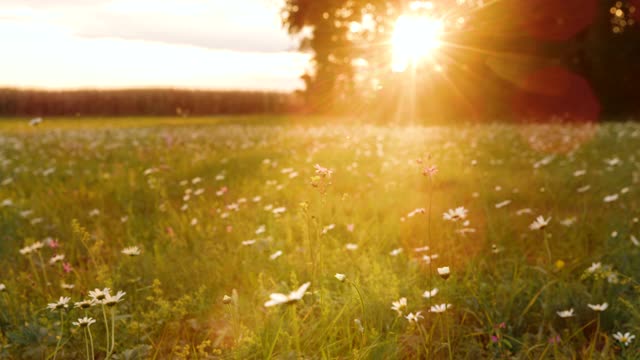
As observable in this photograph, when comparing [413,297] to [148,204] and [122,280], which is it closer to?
[122,280]

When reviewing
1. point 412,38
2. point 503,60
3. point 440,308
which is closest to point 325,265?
point 440,308

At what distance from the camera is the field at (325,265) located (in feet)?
8.45

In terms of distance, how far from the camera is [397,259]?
3811 mm

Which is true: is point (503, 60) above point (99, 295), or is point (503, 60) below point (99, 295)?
above

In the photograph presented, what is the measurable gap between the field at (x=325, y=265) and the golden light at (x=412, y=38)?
458 inches

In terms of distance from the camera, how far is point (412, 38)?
61.7ft

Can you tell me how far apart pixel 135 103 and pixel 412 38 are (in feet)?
109

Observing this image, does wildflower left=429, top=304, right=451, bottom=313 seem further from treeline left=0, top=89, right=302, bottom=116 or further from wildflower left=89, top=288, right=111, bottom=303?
treeline left=0, top=89, right=302, bottom=116

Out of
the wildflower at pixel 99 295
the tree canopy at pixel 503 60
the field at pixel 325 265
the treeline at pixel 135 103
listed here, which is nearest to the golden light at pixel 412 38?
the tree canopy at pixel 503 60

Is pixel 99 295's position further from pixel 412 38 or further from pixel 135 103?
pixel 135 103

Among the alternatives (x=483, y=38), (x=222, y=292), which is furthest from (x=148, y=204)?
(x=483, y=38)

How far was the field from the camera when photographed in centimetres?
258

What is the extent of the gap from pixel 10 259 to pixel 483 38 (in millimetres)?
24269

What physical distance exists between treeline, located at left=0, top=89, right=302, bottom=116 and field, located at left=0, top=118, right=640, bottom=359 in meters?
37.7
